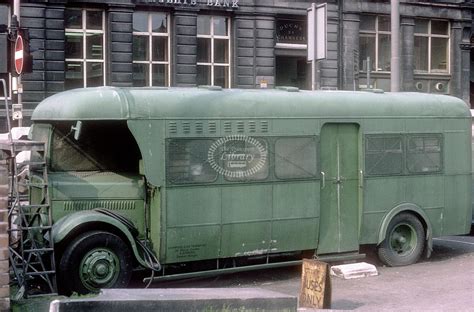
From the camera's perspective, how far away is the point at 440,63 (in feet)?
115

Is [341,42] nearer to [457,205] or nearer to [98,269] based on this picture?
[457,205]

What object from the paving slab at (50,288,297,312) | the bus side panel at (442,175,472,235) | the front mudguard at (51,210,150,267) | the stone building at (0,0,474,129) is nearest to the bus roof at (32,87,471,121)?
the bus side panel at (442,175,472,235)

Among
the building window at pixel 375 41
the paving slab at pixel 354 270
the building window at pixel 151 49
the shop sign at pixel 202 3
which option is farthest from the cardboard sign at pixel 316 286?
the building window at pixel 375 41

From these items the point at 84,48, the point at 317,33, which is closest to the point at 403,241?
the point at 317,33

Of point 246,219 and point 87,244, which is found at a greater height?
point 246,219

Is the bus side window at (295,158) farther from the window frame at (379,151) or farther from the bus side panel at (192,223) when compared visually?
the bus side panel at (192,223)

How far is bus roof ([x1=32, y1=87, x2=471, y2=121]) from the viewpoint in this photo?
9703mm

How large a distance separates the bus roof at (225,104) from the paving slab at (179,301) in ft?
10.7

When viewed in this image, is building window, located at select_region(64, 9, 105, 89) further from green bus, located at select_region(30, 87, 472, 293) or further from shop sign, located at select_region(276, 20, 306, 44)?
green bus, located at select_region(30, 87, 472, 293)

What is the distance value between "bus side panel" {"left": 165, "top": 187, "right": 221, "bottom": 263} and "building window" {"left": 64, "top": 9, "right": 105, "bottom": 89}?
60.7 feet

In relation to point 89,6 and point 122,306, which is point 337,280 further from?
point 89,6

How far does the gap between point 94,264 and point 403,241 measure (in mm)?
5116

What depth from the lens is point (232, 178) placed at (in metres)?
10.4

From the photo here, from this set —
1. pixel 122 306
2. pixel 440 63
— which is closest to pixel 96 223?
pixel 122 306
